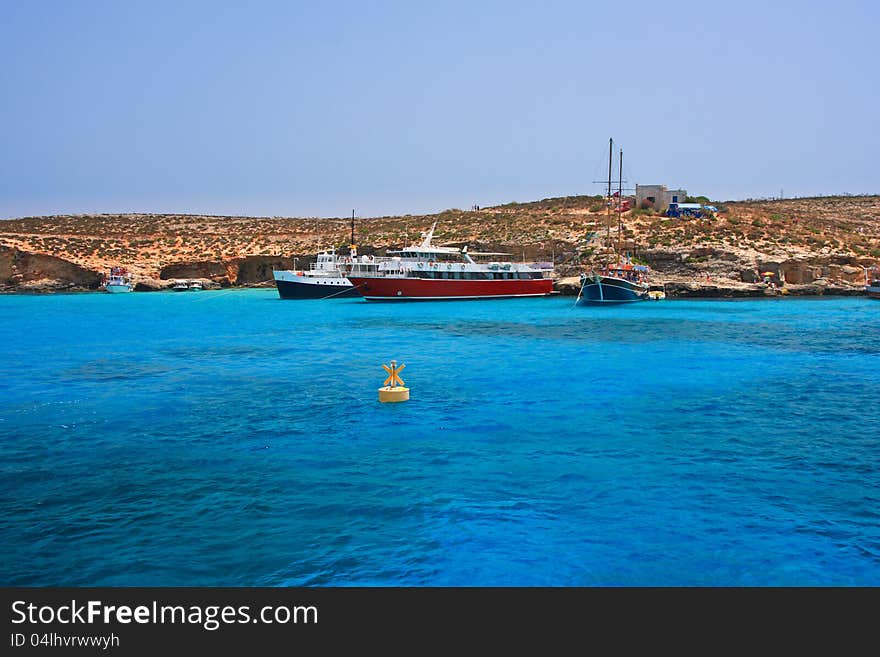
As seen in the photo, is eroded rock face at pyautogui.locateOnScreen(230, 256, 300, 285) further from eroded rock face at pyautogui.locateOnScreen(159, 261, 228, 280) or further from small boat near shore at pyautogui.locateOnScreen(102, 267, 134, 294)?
small boat near shore at pyautogui.locateOnScreen(102, 267, 134, 294)

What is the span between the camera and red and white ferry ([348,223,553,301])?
63.0 metres

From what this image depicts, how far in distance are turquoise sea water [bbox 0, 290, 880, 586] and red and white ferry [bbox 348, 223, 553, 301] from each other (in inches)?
1396

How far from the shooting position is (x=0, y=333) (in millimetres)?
36844

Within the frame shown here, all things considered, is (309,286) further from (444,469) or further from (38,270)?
(444,469)

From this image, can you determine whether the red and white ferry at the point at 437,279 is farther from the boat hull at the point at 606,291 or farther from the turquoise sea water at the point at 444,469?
the turquoise sea water at the point at 444,469

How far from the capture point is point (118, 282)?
254 feet

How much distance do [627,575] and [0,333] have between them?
122ft

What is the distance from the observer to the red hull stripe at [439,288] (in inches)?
2469

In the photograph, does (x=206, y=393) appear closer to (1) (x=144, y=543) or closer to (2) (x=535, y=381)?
(2) (x=535, y=381)

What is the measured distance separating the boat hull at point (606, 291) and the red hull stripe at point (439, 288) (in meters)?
10.4

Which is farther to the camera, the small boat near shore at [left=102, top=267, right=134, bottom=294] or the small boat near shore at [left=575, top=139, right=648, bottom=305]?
the small boat near shore at [left=102, top=267, right=134, bottom=294]

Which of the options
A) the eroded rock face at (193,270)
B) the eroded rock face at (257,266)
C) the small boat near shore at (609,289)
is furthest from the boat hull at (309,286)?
the eroded rock face at (193,270)

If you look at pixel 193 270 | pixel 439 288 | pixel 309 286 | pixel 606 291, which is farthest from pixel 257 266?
pixel 606 291

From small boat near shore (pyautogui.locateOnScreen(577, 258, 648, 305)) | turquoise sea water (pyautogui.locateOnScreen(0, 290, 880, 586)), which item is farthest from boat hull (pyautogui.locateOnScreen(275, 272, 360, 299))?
turquoise sea water (pyautogui.locateOnScreen(0, 290, 880, 586))
